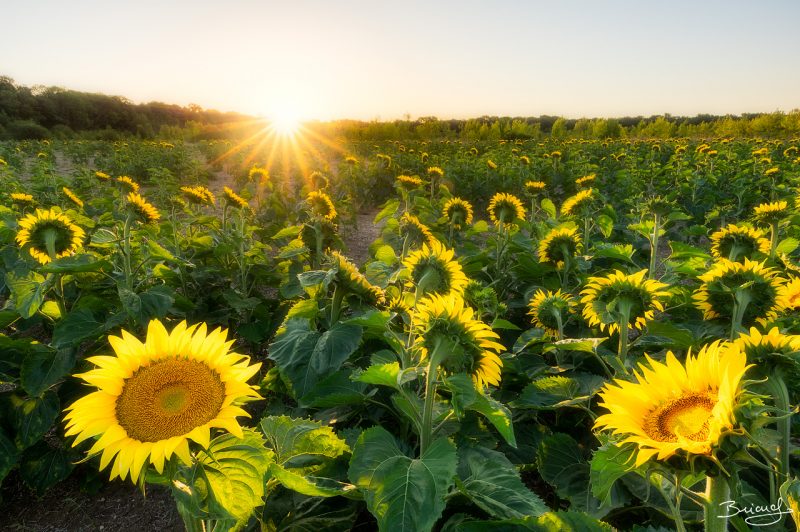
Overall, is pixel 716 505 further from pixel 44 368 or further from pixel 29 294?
pixel 29 294

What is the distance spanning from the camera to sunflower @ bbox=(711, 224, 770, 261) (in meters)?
2.56

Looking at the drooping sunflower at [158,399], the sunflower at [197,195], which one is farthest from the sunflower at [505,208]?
the drooping sunflower at [158,399]

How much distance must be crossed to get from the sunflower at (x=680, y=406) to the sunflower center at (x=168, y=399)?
2.65 feet

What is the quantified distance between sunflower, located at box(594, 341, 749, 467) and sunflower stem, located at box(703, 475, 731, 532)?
0.23 feet

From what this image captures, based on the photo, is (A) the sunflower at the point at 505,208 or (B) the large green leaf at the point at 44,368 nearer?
(B) the large green leaf at the point at 44,368

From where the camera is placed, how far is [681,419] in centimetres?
91

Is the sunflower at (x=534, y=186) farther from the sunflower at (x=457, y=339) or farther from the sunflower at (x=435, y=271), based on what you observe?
the sunflower at (x=457, y=339)

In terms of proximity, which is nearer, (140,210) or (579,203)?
(140,210)

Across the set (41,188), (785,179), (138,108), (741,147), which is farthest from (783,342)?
(138,108)

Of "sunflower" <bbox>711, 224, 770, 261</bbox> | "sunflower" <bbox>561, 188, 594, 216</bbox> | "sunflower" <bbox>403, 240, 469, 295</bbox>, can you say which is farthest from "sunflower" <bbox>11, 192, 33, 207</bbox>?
"sunflower" <bbox>711, 224, 770, 261</bbox>

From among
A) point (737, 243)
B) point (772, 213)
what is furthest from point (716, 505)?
point (772, 213)

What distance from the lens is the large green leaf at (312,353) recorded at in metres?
1.85

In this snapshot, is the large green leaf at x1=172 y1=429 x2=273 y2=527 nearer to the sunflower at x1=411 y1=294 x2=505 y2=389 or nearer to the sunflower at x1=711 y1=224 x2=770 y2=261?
the sunflower at x1=411 y1=294 x2=505 y2=389

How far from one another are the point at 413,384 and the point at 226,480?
45.5 inches
